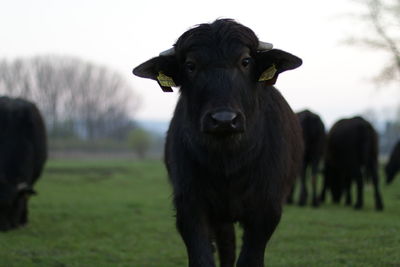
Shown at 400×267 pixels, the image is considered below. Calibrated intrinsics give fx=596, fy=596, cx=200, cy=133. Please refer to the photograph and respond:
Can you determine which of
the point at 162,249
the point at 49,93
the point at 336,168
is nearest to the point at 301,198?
the point at 336,168

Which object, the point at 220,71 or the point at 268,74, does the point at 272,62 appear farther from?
the point at 220,71

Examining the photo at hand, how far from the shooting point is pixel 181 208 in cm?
481

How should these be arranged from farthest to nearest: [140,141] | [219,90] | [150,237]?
[140,141], [150,237], [219,90]

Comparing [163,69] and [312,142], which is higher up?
[163,69]

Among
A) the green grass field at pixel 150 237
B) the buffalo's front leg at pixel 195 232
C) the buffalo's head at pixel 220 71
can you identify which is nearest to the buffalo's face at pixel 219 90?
the buffalo's head at pixel 220 71

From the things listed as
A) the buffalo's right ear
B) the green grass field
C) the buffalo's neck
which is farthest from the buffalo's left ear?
the green grass field

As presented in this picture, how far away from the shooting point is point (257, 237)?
487 cm

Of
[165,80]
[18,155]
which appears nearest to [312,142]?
[18,155]

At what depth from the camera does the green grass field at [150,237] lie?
25.5ft

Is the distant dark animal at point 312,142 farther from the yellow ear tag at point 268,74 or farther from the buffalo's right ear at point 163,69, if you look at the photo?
the buffalo's right ear at point 163,69

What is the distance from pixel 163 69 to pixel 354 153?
11.3 m

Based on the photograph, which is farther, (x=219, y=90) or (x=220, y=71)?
(x=220, y=71)

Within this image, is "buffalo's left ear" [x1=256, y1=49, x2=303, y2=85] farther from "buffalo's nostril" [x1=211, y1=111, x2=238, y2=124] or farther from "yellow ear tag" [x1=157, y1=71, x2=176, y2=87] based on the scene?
"buffalo's nostril" [x1=211, y1=111, x2=238, y2=124]

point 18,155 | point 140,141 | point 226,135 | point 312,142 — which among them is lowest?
point 140,141
